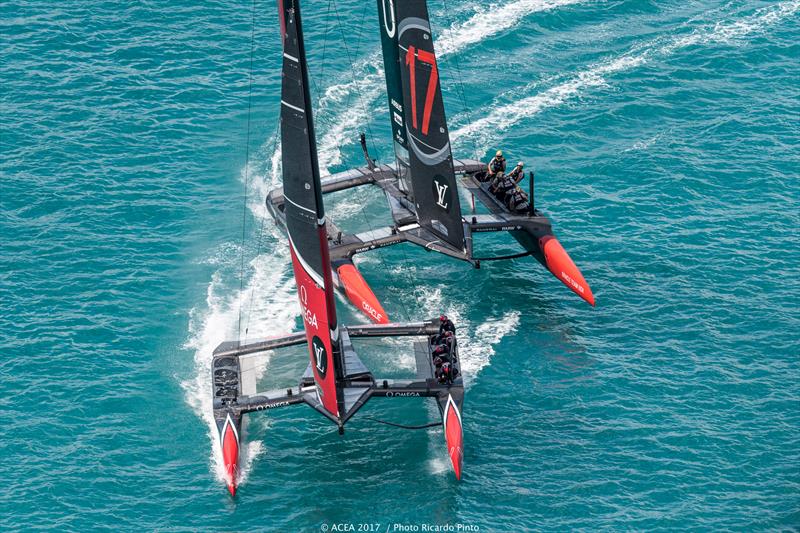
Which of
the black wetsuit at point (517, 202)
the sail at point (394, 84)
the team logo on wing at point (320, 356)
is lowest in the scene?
the black wetsuit at point (517, 202)

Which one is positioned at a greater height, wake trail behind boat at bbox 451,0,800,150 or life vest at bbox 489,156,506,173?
life vest at bbox 489,156,506,173

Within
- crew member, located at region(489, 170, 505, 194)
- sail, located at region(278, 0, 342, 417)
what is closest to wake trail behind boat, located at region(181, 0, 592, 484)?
sail, located at region(278, 0, 342, 417)

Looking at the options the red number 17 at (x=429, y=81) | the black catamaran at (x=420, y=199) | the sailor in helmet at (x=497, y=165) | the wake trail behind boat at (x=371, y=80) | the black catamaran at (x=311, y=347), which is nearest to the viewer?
the black catamaran at (x=311, y=347)

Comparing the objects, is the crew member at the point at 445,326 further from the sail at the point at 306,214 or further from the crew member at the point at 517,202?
the crew member at the point at 517,202

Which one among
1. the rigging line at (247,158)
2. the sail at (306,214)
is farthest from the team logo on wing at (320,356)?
the rigging line at (247,158)

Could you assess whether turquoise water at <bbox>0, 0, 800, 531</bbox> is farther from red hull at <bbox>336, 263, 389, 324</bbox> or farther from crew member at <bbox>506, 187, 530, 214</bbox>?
crew member at <bbox>506, 187, 530, 214</bbox>

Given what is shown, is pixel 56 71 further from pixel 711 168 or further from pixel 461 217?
pixel 711 168

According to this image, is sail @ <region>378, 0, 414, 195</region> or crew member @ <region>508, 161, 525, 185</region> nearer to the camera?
sail @ <region>378, 0, 414, 195</region>
